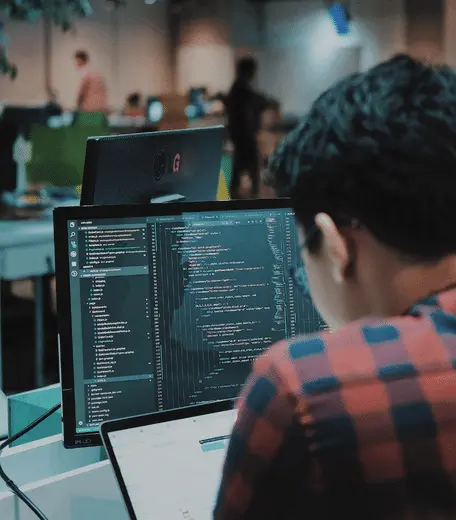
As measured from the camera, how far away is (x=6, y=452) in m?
1.07

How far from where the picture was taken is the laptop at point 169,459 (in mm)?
883

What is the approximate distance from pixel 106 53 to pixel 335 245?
39.7 feet

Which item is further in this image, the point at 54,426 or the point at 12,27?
the point at 12,27

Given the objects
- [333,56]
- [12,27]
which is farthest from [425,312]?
[333,56]

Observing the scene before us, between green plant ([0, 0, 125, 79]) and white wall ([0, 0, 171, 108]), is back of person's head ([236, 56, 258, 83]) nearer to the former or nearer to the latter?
green plant ([0, 0, 125, 79])

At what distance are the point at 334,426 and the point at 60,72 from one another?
467 inches

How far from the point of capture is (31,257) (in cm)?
296

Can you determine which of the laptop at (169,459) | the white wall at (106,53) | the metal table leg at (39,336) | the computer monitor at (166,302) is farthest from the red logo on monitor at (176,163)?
the white wall at (106,53)

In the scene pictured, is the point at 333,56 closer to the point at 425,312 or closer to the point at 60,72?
the point at 60,72

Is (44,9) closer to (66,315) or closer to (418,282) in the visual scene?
(66,315)

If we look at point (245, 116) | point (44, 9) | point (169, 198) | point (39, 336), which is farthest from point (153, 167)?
point (245, 116)

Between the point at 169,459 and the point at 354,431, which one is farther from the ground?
the point at 354,431

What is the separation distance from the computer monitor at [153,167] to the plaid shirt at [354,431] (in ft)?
2.54

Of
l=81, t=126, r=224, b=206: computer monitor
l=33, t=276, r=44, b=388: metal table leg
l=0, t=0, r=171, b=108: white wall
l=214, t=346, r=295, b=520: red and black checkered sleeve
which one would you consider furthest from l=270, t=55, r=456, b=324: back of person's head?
l=0, t=0, r=171, b=108: white wall
